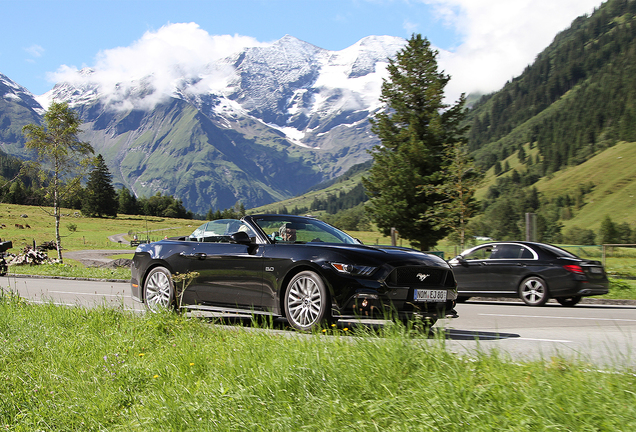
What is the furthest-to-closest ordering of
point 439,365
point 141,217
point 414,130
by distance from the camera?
point 141,217 < point 414,130 < point 439,365

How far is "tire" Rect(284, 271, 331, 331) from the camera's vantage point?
652 centimetres

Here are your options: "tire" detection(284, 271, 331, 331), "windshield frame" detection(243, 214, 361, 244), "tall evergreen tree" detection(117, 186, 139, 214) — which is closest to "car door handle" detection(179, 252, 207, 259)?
"windshield frame" detection(243, 214, 361, 244)

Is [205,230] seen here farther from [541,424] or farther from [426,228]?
[426,228]

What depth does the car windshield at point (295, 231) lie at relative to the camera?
306 inches

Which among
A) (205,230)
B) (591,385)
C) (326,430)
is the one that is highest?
(205,230)

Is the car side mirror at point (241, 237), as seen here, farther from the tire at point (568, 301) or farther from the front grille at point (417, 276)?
the tire at point (568, 301)

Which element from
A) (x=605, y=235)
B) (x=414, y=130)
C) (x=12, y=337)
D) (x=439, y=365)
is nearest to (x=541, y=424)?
(x=439, y=365)

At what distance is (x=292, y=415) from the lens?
11.6ft

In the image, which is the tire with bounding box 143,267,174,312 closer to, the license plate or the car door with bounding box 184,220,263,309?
the car door with bounding box 184,220,263,309

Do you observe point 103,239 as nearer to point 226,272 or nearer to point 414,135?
point 414,135

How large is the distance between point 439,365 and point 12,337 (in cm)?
514

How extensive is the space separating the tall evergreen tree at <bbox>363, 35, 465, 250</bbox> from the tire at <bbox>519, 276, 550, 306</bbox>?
78.5 ft

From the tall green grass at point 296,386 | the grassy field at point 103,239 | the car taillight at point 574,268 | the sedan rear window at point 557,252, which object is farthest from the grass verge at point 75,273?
the tall green grass at point 296,386

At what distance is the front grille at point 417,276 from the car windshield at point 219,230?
246 centimetres
